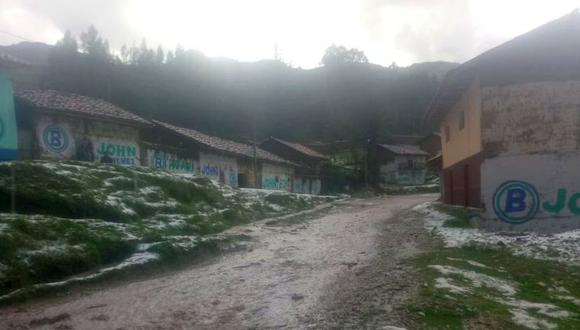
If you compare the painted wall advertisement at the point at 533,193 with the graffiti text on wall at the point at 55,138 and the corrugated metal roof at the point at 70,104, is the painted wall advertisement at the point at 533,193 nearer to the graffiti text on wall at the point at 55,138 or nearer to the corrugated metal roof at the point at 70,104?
the corrugated metal roof at the point at 70,104

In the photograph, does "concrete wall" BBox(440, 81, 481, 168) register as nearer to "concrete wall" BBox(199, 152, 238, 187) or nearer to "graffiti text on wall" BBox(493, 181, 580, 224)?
"graffiti text on wall" BBox(493, 181, 580, 224)

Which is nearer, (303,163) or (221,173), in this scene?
(221,173)

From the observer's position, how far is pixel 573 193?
1636cm

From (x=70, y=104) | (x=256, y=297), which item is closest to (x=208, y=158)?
(x=70, y=104)

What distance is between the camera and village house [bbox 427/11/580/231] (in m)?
16.4

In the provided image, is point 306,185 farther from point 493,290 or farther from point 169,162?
point 493,290

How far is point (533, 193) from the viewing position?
54.5 ft

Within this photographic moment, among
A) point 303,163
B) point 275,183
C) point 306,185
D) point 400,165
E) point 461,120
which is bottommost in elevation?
point 306,185

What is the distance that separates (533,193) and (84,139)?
63.2ft

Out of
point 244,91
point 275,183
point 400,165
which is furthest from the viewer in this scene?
point 244,91

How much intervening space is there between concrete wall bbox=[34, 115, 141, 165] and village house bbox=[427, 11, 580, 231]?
55.7ft

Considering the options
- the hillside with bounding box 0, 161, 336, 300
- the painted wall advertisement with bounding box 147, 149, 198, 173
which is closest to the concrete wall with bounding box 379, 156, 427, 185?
the painted wall advertisement with bounding box 147, 149, 198, 173

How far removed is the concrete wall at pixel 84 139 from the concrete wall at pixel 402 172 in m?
38.1

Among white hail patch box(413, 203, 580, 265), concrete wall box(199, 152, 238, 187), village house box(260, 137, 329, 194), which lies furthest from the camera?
village house box(260, 137, 329, 194)
